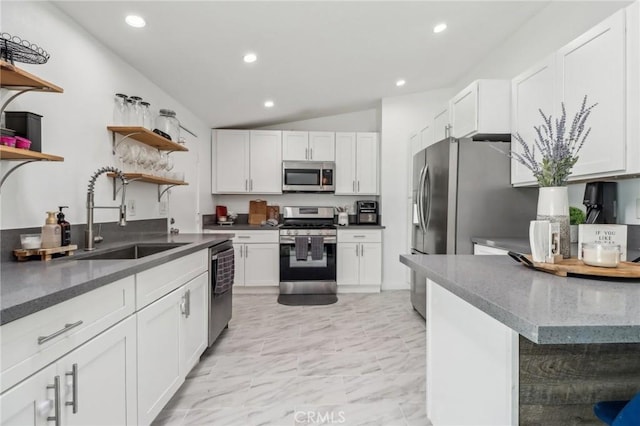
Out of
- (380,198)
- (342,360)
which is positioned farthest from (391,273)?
(342,360)

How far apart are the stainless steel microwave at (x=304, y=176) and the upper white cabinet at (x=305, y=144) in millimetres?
129

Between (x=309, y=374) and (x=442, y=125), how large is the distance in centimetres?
264

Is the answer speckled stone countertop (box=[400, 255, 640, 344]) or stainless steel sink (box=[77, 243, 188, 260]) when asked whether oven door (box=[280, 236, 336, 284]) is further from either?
speckled stone countertop (box=[400, 255, 640, 344])

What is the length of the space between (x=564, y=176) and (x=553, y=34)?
2174mm

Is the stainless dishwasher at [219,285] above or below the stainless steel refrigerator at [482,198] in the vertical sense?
below

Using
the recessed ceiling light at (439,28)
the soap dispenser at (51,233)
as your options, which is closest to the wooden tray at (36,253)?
the soap dispenser at (51,233)

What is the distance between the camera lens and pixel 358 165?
14.7 feet

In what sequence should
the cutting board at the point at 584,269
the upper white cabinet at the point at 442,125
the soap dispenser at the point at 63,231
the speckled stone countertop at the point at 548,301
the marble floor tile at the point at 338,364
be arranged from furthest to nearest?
the upper white cabinet at the point at 442,125 < the marble floor tile at the point at 338,364 < the soap dispenser at the point at 63,231 < the cutting board at the point at 584,269 < the speckled stone countertop at the point at 548,301

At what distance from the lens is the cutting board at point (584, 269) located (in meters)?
0.94

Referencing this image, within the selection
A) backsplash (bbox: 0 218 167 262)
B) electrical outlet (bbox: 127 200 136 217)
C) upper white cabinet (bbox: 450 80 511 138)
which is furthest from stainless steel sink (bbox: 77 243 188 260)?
upper white cabinet (bbox: 450 80 511 138)

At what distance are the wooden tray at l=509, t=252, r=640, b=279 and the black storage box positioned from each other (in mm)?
2225

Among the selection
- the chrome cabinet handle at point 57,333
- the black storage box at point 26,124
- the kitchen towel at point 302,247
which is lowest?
the kitchen towel at point 302,247

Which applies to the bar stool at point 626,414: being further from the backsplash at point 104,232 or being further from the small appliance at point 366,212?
the small appliance at point 366,212

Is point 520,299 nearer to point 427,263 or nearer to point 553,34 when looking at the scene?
point 427,263
